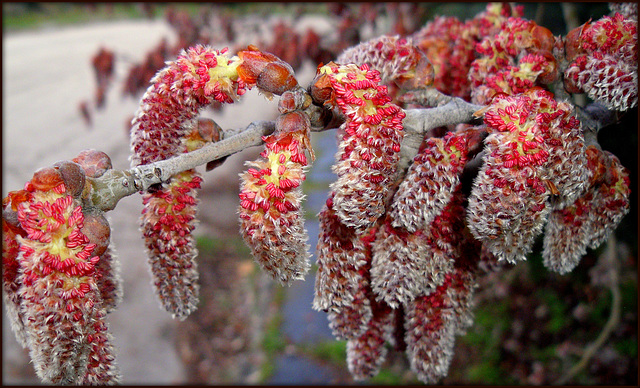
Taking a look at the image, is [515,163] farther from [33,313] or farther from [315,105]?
[33,313]

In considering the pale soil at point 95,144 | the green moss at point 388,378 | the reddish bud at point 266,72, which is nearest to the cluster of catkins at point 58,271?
the reddish bud at point 266,72

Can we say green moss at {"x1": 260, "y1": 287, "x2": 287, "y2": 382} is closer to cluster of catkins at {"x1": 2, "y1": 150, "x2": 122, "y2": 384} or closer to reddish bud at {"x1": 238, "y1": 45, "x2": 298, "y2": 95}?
cluster of catkins at {"x1": 2, "y1": 150, "x2": 122, "y2": 384}

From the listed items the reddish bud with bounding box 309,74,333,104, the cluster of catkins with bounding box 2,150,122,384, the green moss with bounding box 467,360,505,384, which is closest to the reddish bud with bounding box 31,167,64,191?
the cluster of catkins with bounding box 2,150,122,384

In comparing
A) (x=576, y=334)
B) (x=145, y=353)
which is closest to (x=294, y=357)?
(x=145, y=353)

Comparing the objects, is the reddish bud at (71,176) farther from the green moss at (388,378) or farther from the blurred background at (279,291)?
the green moss at (388,378)

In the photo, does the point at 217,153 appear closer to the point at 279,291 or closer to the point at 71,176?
the point at 71,176
